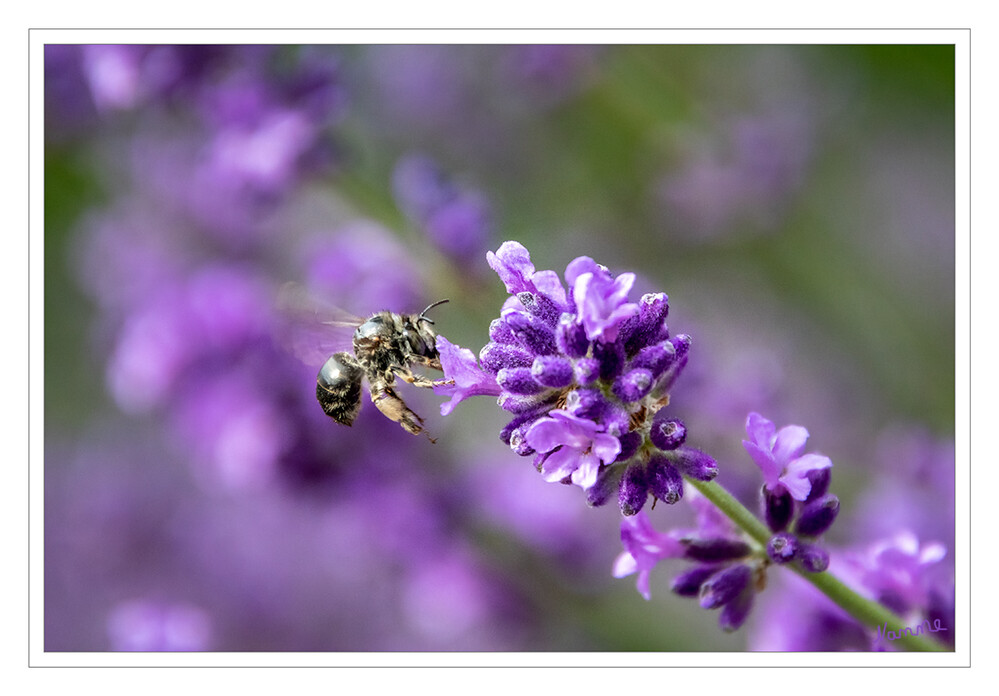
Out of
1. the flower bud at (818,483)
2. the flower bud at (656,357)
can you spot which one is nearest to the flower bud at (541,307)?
the flower bud at (656,357)

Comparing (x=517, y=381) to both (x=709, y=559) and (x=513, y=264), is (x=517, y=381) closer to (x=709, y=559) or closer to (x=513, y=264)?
(x=513, y=264)

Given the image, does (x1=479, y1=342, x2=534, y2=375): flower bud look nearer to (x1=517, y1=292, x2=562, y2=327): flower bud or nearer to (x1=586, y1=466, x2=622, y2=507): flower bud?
(x1=517, y1=292, x2=562, y2=327): flower bud

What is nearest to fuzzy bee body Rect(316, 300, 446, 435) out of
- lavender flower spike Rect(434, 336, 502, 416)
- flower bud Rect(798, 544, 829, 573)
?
lavender flower spike Rect(434, 336, 502, 416)

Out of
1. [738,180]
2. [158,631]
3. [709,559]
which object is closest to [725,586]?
[709,559]

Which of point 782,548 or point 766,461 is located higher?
point 766,461

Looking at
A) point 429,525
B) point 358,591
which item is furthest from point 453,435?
point 358,591

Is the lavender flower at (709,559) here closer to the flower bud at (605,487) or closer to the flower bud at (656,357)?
the flower bud at (605,487)

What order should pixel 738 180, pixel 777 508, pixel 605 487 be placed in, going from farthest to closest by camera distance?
1. pixel 738 180
2. pixel 777 508
3. pixel 605 487
